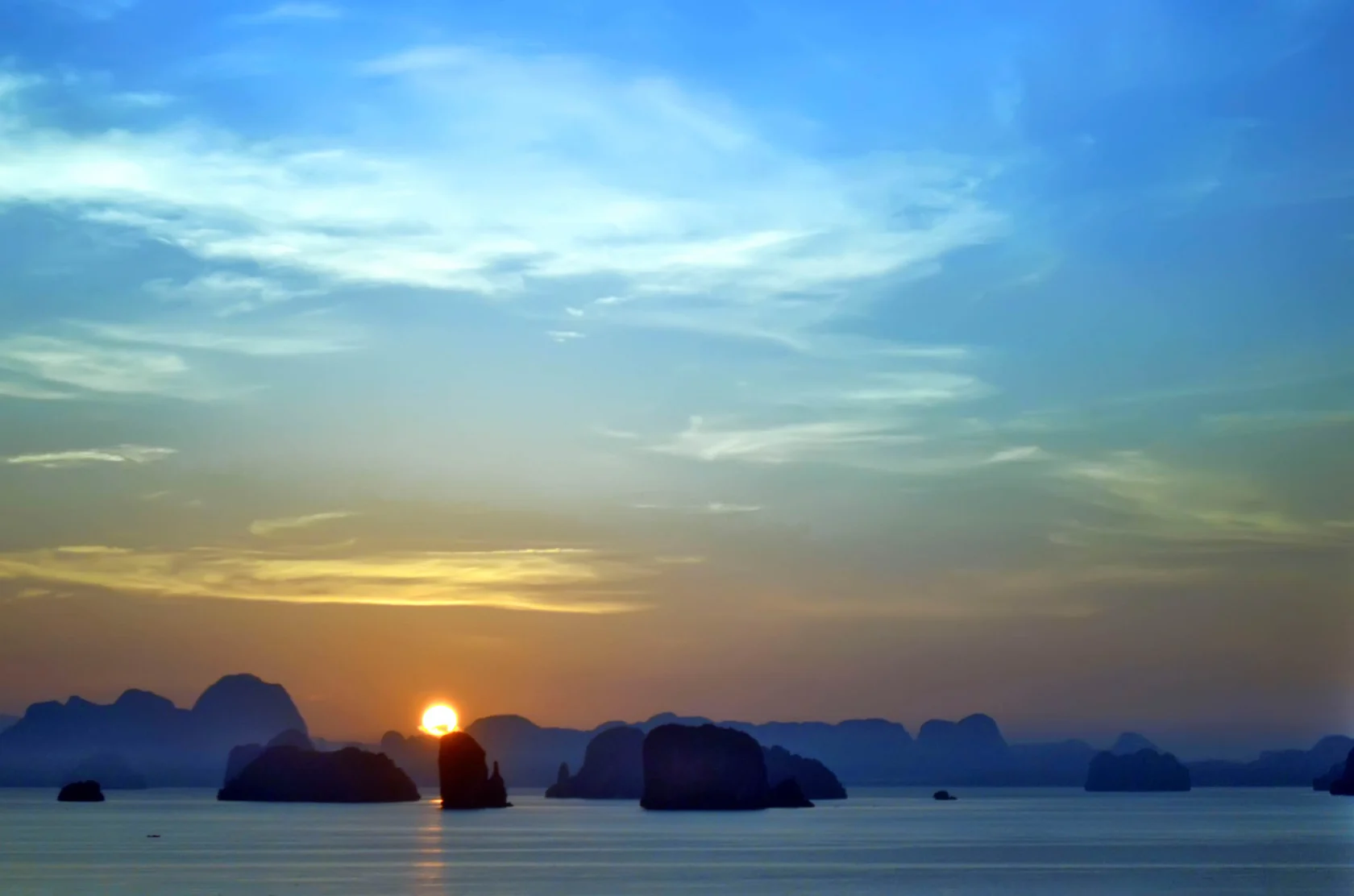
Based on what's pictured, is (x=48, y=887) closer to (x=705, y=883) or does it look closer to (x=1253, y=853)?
(x=705, y=883)

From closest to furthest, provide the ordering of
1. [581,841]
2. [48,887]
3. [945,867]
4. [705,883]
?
[48,887] < [705,883] < [945,867] < [581,841]

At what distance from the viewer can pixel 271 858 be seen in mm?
139375

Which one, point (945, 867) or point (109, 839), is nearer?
point (945, 867)

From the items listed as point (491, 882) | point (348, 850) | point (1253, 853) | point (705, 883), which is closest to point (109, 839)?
point (348, 850)

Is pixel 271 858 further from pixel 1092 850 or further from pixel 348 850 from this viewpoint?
pixel 1092 850

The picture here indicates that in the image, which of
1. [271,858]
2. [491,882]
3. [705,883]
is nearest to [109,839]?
[271,858]

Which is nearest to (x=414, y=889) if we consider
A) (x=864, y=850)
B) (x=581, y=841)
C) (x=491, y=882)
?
(x=491, y=882)

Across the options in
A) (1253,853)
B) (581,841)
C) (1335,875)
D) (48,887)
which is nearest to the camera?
(48,887)

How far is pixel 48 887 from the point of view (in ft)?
336

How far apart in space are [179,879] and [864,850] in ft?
230

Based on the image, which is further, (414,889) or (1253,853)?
(1253,853)

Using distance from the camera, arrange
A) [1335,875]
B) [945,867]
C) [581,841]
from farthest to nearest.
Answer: [581,841] < [945,867] < [1335,875]

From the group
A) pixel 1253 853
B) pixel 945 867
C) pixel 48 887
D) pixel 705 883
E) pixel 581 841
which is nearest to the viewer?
pixel 48 887

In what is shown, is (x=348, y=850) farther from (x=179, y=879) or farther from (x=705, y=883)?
(x=705, y=883)
